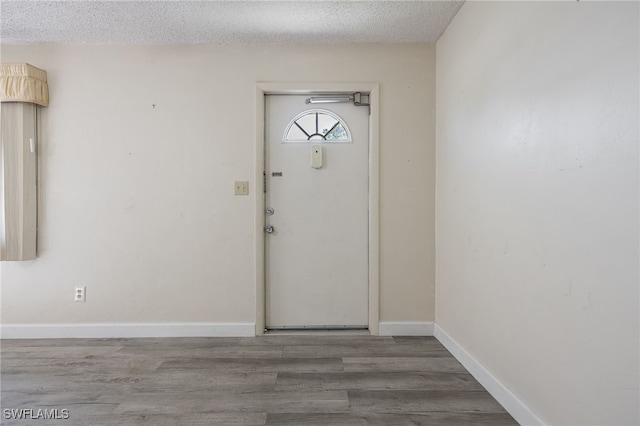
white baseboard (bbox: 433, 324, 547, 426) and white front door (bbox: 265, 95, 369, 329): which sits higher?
white front door (bbox: 265, 95, 369, 329)

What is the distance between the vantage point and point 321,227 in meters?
2.69

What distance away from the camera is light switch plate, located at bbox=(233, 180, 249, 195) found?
264cm

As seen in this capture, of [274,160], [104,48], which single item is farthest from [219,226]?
[104,48]

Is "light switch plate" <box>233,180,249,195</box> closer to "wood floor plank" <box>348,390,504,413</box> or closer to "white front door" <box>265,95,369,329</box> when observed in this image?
"white front door" <box>265,95,369,329</box>

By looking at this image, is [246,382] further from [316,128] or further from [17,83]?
[17,83]

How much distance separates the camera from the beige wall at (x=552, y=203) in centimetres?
104

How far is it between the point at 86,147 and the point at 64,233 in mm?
728

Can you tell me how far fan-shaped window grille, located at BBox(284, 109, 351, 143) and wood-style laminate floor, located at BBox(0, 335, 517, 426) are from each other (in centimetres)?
164

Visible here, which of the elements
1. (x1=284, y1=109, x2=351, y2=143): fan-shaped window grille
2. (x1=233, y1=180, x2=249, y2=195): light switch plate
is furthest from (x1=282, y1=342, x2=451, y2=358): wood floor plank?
(x1=284, y1=109, x2=351, y2=143): fan-shaped window grille

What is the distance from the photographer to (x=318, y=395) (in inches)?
69.6

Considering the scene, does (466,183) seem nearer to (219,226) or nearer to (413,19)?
(413,19)

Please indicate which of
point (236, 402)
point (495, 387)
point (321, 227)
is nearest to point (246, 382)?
point (236, 402)

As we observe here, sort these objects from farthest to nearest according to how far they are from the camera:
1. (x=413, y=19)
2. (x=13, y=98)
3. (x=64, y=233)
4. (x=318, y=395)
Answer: (x=64, y=233)
(x=13, y=98)
(x=413, y=19)
(x=318, y=395)

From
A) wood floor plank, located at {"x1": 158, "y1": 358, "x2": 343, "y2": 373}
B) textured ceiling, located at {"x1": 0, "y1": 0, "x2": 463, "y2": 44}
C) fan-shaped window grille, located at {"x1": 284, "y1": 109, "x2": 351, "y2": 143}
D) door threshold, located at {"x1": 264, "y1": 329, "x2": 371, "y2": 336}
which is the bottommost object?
wood floor plank, located at {"x1": 158, "y1": 358, "x2": 343, "y2": 373}
